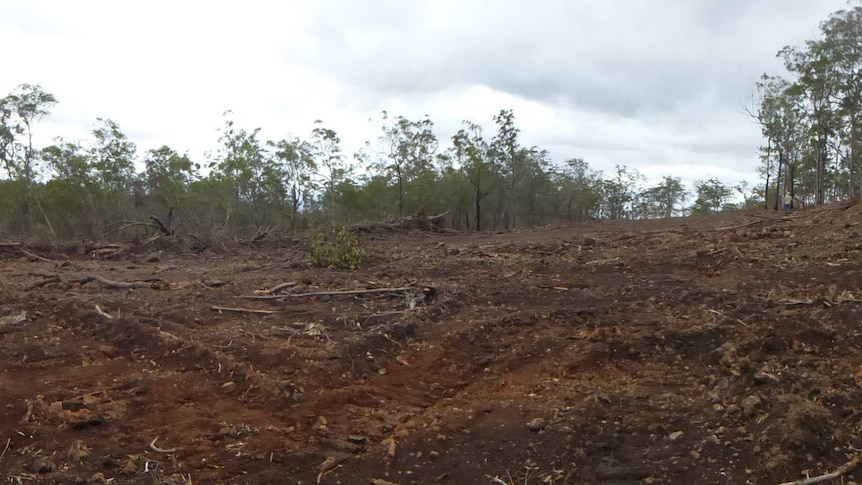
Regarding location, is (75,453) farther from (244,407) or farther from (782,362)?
(782,362)

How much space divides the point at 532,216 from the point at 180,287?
34945mm

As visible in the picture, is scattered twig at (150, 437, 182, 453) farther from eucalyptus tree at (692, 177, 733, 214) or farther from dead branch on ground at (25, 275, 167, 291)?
eucalyptus tree at (692, 177, 733, 214)

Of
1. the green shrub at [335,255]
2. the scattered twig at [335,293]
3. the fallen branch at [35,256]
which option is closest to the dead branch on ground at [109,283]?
the scattered twig at [335,293]

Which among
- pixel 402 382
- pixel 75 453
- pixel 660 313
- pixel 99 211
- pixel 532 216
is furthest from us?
pixel 532 216

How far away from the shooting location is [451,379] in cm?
484

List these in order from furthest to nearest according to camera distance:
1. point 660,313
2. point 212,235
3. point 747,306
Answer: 1. point 212,235
2. point 660,313
3. point 747,306

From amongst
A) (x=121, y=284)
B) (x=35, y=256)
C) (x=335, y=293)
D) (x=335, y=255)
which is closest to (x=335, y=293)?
(x=335, y=293)

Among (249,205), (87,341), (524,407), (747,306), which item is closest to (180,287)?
(87,341)

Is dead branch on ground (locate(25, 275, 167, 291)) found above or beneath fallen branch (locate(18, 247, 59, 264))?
beneath

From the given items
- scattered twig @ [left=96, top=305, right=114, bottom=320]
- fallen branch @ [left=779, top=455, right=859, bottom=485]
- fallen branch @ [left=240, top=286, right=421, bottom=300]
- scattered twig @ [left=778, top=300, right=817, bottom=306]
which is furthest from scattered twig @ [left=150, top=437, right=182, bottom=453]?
scattered twig @ [left=778, top=300, right=817, bottom=306]

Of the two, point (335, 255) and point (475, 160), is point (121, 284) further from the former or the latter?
point (475, 160)

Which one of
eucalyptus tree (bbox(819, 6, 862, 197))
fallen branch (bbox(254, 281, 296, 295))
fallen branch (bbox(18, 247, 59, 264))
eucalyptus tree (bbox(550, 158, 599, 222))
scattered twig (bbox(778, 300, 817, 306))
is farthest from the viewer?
eucalyptus tree (bbox(550, 158, 599, 222))

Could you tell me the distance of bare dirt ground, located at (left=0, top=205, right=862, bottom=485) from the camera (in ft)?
10.7

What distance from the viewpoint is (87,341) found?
5582 millimetres
